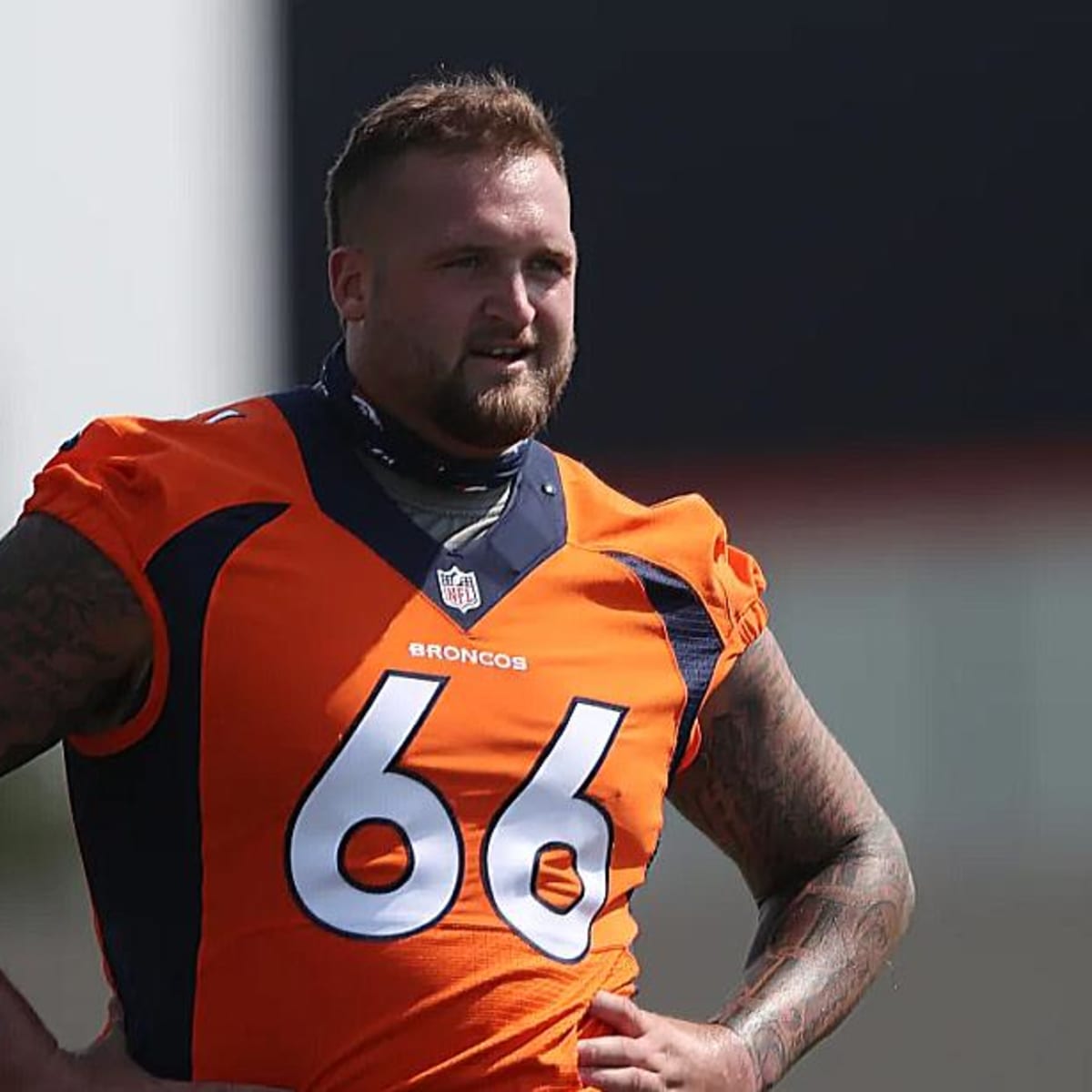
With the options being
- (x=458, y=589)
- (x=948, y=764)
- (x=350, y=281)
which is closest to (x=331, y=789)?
(x=458, y=589)

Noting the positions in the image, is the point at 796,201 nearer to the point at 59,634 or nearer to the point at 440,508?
the point at 440,508

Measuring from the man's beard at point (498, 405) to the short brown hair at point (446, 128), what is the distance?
237 mm

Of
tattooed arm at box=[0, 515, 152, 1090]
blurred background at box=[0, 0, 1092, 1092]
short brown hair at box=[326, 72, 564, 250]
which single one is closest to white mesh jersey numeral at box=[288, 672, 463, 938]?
tattooed arm at box=[0, 515, 152, 1090]

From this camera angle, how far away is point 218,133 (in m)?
7.25

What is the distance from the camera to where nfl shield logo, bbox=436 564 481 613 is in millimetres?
2594

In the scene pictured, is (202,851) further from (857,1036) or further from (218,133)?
(218,133)

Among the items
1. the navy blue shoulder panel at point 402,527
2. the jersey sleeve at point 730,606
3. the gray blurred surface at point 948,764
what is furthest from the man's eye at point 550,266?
the gray blurred surface at point 948,764

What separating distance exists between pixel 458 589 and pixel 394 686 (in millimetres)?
157

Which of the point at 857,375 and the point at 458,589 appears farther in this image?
the point at 857,375

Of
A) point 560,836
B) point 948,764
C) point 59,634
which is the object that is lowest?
point 948,764

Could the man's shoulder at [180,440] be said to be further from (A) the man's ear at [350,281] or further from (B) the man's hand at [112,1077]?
(B) the man's hand at [112,1077]

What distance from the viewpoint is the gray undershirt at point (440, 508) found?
265 cm

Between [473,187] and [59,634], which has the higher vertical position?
[473,187]

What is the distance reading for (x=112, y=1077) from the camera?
2.43 m
